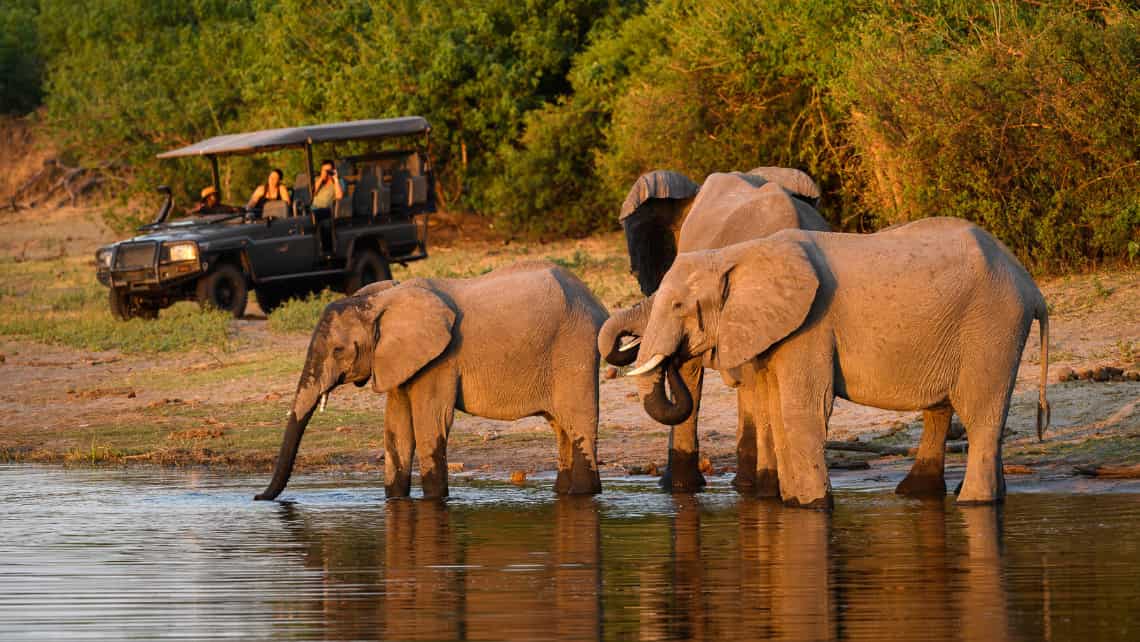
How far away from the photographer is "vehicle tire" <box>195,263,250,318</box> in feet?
73.5

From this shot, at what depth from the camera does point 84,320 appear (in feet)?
74.8

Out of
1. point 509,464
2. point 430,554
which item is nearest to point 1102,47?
point 509,464

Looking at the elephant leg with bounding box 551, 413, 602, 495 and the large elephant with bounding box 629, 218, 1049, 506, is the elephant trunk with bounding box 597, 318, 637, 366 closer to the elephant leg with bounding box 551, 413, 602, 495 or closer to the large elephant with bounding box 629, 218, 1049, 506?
the large elephant with bounding box 629, 218, 1049, 506

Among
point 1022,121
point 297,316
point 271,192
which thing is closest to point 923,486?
point 1022,121

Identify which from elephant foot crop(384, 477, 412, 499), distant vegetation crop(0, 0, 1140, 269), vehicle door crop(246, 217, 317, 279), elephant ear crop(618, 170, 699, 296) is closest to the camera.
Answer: elephant foot crop(384, 477, 412, 499)

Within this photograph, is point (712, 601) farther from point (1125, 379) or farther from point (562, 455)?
point (1125, 379)

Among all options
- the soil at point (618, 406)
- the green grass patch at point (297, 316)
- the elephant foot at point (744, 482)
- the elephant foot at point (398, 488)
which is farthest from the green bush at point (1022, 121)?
the elephant foot at point (398, 488)

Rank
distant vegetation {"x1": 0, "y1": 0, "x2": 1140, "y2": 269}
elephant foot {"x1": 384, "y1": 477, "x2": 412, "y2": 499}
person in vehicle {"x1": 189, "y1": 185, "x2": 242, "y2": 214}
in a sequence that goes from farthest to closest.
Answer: person in vehicle {"x1": 189, "y1": 185, "x2": 242, "y2": 214} → distant vegetation {"x1": 0, "y1": 0, "x2": 1140, "y2": 269} → elephant foot {"x1": 384, "y1": 477, "x2": 412, "y2": 499}

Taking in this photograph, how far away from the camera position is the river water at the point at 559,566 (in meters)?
7.19

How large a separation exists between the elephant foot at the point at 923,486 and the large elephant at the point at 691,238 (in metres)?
0.74

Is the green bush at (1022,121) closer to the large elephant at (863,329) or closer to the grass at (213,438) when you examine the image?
the grass at (213,438)

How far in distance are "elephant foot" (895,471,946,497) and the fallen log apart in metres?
0.97

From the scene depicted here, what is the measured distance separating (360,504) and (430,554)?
86.4 inches

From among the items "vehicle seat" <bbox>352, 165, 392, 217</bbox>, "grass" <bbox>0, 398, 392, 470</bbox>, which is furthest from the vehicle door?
"grass" <bbox>0, 398, 392, 470</bbox>
